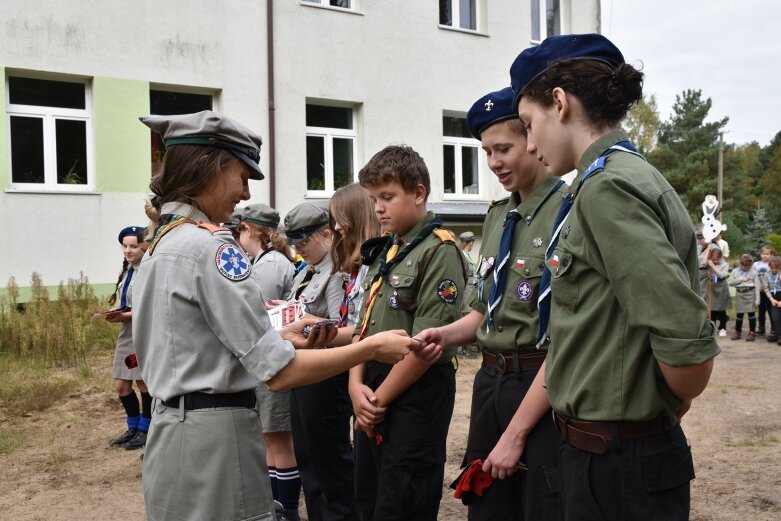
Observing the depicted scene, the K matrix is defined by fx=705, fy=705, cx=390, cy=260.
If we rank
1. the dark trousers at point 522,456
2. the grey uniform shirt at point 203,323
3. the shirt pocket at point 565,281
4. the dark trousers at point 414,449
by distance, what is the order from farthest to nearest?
the dark trousers at point 414,449 < the dark trousers at point 522,456 < the grey uniform shirt at point 203,323 < the shirt pocket at point 565,281

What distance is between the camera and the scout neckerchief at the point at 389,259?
322cm

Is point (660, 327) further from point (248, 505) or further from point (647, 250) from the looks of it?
point (248, 505)

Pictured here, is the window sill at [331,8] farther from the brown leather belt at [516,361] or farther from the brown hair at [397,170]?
the brown leather belt at [516,361]

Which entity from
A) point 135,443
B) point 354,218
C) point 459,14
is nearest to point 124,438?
point 135,443

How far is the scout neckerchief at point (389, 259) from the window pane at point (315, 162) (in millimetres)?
10043

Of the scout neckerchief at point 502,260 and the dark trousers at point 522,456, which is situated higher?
the scout neckerchief at point 502,260

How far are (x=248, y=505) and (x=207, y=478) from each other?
0.55 feet

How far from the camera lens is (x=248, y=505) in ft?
7.42

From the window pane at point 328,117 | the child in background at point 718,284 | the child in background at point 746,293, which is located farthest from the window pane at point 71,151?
the child in background at point 746,293

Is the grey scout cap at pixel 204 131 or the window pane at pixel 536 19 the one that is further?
the window pane at pixel 536 19

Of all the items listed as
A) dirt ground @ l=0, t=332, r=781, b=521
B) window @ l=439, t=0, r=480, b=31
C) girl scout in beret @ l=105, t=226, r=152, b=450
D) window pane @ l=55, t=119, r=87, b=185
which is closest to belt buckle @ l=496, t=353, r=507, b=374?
dirt ground @ l=0, t=332, r=781, b=521

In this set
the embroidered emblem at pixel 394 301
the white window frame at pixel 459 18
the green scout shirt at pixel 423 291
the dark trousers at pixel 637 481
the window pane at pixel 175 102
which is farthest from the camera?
the white window frame at pixel 459 18

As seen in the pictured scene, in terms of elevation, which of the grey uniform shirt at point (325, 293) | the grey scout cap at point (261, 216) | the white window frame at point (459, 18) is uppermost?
the white window frame at point (459, 18)

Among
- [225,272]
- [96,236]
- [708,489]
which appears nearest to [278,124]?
[96,236]
